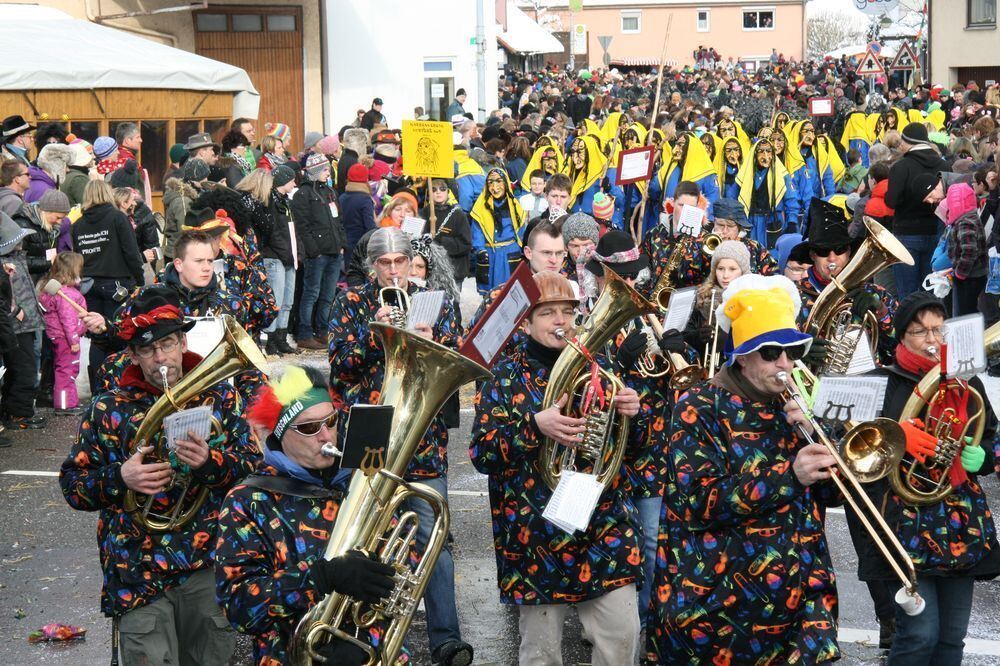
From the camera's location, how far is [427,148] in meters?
12.4

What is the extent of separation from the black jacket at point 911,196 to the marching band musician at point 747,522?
8990 mm

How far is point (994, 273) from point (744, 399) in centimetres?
726

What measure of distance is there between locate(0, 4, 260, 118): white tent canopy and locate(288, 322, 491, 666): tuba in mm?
15921

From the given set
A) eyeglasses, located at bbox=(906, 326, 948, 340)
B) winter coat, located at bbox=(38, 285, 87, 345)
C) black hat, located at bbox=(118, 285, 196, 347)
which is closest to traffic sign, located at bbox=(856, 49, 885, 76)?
winter coat, located at bbox=(38, 285, 87, 345)

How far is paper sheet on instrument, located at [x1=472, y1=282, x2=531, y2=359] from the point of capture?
4809 mm

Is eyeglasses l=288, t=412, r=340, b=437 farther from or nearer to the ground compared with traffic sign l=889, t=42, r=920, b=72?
nearer to the ground

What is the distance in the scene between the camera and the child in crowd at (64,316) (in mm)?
10734

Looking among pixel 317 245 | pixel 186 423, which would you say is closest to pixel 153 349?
pixel 186 423

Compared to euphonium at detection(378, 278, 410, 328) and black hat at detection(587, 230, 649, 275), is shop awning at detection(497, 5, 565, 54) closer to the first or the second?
black hat at detection(587, 230, 649, 275)

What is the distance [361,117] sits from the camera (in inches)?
1057

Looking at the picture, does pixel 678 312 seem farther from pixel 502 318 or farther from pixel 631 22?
pixel 631 22

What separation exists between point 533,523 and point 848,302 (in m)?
2.36

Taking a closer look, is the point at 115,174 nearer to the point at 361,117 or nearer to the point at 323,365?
the point at 323,365

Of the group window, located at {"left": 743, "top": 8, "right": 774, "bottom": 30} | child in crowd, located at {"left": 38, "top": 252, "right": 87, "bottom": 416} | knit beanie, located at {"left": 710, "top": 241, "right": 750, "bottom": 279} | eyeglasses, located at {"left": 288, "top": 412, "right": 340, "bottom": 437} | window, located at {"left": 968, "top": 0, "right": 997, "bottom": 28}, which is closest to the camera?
eyeglasses, located at {"left": 288, "top": 412, "right": 340, "bottom": 437}
